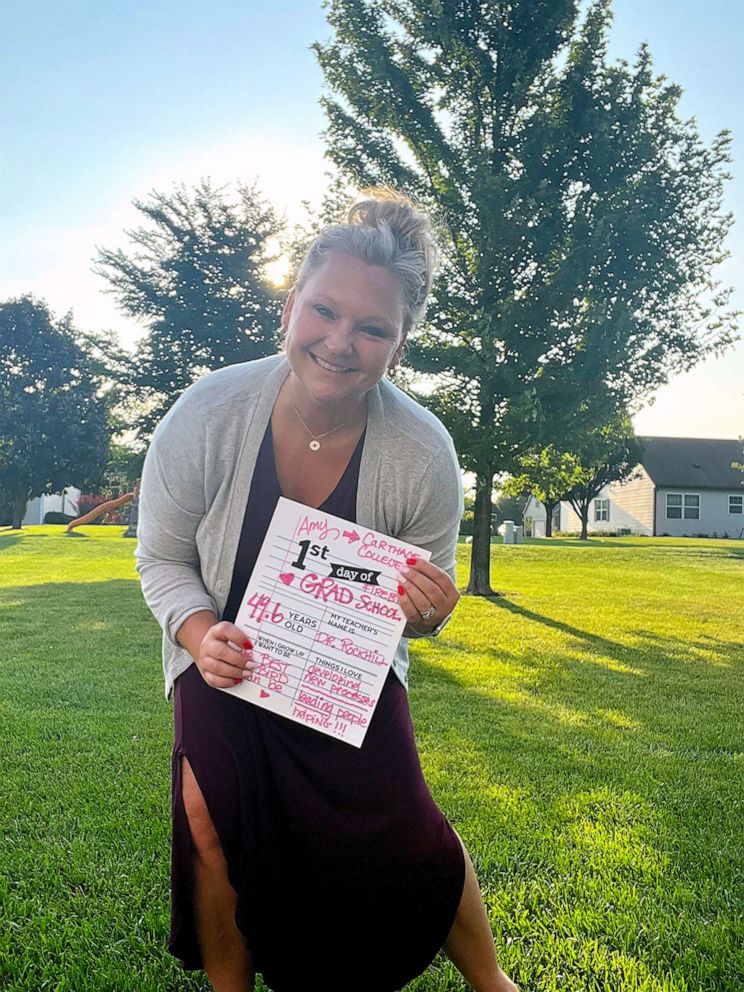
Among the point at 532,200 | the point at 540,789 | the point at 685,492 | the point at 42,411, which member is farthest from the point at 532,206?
the point at 685,492

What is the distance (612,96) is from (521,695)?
30.7 ft

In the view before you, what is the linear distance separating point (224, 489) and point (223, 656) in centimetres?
49

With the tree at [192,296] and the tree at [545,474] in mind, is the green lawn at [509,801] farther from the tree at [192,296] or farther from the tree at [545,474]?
the tree at [192,296]

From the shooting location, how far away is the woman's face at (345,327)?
7.04ft

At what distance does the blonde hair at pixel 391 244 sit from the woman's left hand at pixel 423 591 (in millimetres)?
702

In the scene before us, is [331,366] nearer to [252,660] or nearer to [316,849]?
[252,660]

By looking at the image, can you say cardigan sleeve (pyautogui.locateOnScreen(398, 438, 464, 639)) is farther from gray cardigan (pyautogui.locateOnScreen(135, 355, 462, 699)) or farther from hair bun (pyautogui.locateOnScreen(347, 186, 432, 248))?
hair bun (pyautogui.locateOnScreen(347, 186, 432, 248))

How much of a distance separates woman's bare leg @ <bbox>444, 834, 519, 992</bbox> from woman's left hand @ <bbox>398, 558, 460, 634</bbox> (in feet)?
2.14

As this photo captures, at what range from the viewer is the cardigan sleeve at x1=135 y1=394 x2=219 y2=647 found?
2.19 m

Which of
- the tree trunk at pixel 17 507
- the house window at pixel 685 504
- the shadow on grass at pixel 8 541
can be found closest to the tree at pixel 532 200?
the shadow on grass at pixel 8 541

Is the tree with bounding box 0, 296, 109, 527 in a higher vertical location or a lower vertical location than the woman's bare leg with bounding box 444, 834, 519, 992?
higher

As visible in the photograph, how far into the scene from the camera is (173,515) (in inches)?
88.0

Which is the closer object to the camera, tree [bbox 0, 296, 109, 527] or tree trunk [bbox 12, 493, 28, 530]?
tree [bbox 0, 296, 109, 527]

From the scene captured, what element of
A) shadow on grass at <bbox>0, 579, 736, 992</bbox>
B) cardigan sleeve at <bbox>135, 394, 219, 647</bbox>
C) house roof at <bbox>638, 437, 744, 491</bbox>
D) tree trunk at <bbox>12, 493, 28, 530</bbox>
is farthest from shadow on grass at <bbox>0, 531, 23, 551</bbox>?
house roof at <bbox>638, 437, 744, 491</bbox>
